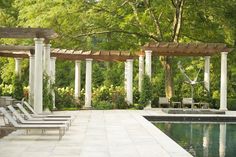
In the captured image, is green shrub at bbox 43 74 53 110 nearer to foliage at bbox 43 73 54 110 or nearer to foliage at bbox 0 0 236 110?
foliage at bbox 43 73 54 110

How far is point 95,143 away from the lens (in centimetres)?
1142

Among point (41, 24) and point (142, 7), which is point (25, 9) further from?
point (142, 7)

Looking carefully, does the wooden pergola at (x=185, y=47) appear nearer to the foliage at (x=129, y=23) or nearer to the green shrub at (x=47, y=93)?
the foliage at (x=129, y=23)

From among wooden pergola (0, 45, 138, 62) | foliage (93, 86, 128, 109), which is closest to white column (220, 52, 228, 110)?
wooden pergola (0, 45, 138, 62)

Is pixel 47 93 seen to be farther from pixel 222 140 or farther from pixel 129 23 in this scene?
pixel 129 23

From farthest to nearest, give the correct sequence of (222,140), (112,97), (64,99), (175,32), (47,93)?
(175,32), (112,97), (64,99), (47,93), (222,140)

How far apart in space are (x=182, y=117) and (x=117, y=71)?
16.4 m

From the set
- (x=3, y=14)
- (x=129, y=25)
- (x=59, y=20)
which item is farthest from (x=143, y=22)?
(x=3, y=14)

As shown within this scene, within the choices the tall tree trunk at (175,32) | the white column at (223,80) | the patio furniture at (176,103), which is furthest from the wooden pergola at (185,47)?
the tall tree trunk at (175,32)

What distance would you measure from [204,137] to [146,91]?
9.75 m

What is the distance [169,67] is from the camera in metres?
28.9

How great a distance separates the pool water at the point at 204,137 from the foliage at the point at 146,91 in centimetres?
497

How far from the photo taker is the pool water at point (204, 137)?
11.9 meters

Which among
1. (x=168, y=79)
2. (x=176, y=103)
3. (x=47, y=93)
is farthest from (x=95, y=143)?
(x=168, y=79)
